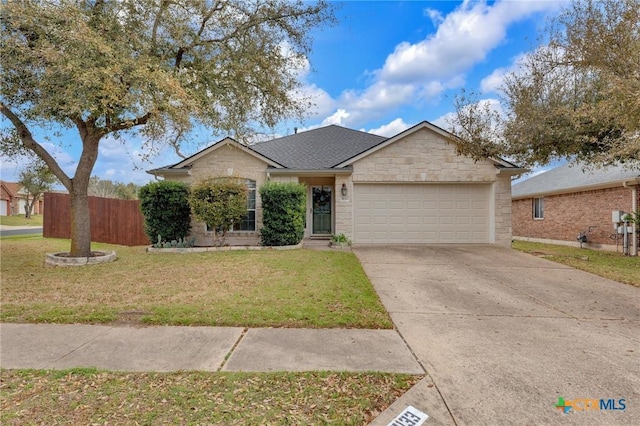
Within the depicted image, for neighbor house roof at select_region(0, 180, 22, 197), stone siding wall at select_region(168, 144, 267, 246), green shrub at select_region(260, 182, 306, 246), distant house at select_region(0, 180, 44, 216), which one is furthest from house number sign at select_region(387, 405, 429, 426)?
neighbor house roof at select_region(0, 180, 22, 197)

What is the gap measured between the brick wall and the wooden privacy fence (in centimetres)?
1915

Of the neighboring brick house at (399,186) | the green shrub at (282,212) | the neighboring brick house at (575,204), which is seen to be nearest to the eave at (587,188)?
the neighboring brick house at (575,204)

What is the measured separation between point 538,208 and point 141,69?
1954 centimetres

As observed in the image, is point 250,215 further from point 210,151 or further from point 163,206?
point 163,206

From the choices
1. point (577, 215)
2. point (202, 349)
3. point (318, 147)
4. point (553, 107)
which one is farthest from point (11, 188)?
point (577, 215)

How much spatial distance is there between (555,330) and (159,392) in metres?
4.60

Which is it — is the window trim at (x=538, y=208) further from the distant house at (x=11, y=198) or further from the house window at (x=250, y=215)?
the distant house at (x=11, y=198)

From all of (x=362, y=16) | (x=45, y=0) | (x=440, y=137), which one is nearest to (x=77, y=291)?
(x=45, y=0)

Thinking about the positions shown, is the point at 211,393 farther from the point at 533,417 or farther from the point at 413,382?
the point at 533,417

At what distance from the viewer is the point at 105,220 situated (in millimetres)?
14359

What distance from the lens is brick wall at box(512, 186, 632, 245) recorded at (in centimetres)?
1368

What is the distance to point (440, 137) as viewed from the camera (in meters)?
12.1

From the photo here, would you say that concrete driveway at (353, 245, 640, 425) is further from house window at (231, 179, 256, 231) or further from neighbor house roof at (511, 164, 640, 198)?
neighbor house roof at (511, 164, 640, 198)

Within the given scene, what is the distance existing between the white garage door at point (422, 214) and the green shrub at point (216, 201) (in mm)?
4426
